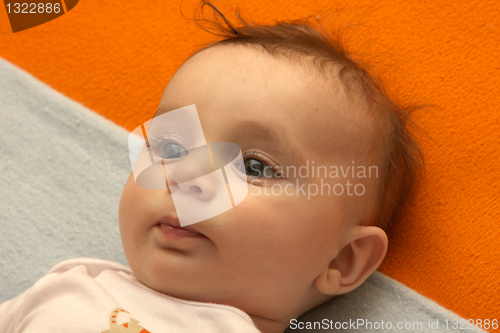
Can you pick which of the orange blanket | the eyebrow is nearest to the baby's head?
the eyebrow

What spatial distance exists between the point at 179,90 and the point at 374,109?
0.35 meters

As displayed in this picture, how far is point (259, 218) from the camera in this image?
0.75m

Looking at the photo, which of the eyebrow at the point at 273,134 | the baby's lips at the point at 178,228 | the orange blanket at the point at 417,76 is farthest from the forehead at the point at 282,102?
the orange blanket at the point at 417,76

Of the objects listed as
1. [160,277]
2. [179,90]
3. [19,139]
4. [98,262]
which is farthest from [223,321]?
[19,139]

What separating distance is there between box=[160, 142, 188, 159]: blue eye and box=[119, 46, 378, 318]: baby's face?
66mm

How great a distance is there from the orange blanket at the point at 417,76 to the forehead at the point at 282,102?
26 cm

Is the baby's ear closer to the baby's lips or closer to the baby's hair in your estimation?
the baby's hair

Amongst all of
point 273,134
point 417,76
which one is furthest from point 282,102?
point 417,76

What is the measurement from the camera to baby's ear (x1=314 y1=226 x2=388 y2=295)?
850 mm

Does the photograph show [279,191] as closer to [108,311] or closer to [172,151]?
[172,151]

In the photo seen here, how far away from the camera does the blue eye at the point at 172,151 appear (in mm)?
825

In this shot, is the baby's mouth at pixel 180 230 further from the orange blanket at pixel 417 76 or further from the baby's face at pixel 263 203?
→ the orange blanket at pixel 417 76

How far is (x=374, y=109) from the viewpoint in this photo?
2.79 ft

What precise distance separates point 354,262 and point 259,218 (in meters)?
0.24
